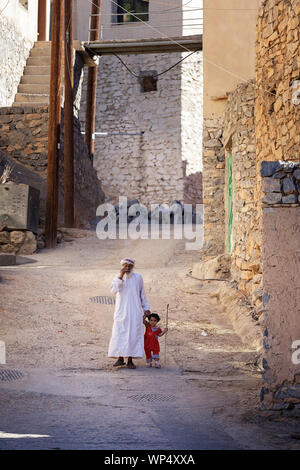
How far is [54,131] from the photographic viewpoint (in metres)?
15.4

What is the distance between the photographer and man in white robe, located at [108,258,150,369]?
20.9 ft

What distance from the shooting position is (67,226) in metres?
16.5

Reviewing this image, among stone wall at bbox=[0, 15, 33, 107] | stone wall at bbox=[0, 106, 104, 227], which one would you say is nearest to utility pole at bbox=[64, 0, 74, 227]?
stone wall at bbox=[0, 106, 104, 227]

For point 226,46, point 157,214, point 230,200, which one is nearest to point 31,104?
point 157,214

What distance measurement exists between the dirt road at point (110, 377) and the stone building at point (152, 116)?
12050 mm

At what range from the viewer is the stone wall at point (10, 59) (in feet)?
62.4

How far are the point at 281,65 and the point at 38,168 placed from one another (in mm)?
11718

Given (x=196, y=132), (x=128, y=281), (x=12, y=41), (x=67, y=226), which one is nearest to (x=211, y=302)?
(x=128, y=281)

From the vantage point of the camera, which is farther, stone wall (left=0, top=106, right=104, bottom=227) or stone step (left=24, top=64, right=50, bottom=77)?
stone step (left=24, top=64, right=50, bottom=77)

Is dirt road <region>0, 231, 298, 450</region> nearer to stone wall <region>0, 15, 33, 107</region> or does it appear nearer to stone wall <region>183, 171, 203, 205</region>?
stone wall <region>0, 15, 33, 107</region>

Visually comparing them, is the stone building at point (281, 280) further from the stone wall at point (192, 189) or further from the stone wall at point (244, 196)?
the stone wall at point (192, 189)

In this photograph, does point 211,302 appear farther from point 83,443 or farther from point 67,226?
point 67,226

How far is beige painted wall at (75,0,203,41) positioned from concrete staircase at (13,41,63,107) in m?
2.80

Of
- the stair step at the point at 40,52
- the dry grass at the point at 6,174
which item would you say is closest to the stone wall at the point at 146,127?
the stair step at the point at 40,52
